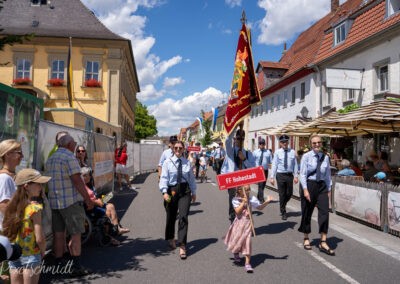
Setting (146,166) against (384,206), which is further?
(146,166)

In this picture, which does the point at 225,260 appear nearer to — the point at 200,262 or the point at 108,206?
the point at 200,262

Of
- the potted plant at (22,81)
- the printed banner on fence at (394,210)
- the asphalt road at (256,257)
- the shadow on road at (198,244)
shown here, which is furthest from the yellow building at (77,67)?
the printed banner on fence at (394,210)

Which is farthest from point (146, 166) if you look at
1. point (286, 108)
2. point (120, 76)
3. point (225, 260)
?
point (225, 260)

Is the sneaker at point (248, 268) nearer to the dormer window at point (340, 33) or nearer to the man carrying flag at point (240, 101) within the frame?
the man carrying flag at point (240, 101)

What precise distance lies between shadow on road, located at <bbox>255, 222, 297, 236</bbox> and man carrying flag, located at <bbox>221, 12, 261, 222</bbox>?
1.13m

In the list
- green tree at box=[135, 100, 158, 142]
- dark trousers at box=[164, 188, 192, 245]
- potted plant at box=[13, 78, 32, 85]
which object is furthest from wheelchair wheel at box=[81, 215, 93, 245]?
green tree at box=[135, 100, 158, 142]

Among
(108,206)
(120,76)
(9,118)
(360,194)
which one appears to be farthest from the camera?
(120,76)

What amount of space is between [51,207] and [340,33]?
70.7 ft

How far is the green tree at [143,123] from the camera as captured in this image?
8377cm

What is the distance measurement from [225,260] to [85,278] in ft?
6.60

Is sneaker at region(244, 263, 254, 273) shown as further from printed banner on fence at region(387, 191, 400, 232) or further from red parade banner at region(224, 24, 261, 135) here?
printed banner on fence at region(387, 191, 400, 232)

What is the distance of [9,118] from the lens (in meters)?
4.56

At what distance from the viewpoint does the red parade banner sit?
673 centimetres

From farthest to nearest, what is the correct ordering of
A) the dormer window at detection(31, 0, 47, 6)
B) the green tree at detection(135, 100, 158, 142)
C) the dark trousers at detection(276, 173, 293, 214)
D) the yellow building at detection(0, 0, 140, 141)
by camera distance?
1. the green tree at detection(135, 100, 158, 142)
2. the dormer window at detection(31, 0, 47, 6)
3. the yellow building at detection(0, 0, 140, 141)
4. the dark trousers at detection(276, 173, 293, 214)
